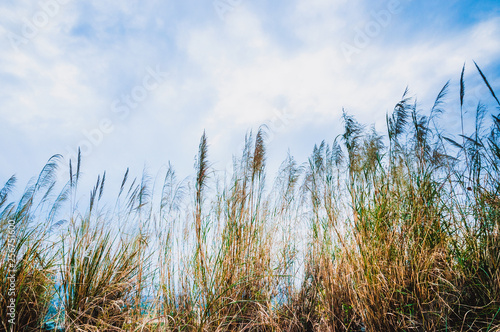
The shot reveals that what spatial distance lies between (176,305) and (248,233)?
936 mm

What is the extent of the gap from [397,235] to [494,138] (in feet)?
4.08

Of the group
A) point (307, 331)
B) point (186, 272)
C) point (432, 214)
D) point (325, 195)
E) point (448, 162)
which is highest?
point (448, 162)

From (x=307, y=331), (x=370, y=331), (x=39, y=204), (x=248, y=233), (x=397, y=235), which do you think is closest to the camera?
(x=370, y=331)

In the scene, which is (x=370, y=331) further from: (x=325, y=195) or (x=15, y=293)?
(x=15, y=293)

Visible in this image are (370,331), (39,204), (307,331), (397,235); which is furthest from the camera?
(39,204)

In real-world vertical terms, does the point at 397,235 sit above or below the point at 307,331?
above

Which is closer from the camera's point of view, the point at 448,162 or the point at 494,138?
the point at 494,138

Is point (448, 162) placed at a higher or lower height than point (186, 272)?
higher

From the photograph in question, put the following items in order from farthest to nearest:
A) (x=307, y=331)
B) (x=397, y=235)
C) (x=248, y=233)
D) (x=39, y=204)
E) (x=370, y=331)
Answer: (x=39, y=204) → (x=248, y=233) → (x=307, y=331) → (x=397, y=235) → (x=370, y=331)

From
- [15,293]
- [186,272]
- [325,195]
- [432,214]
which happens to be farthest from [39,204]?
[432,214]

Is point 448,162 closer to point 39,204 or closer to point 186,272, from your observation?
point 186,272

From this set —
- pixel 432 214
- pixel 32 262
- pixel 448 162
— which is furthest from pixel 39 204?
pixel 448 162

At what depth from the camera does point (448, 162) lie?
3002 mm

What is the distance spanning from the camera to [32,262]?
2939 millimetres
